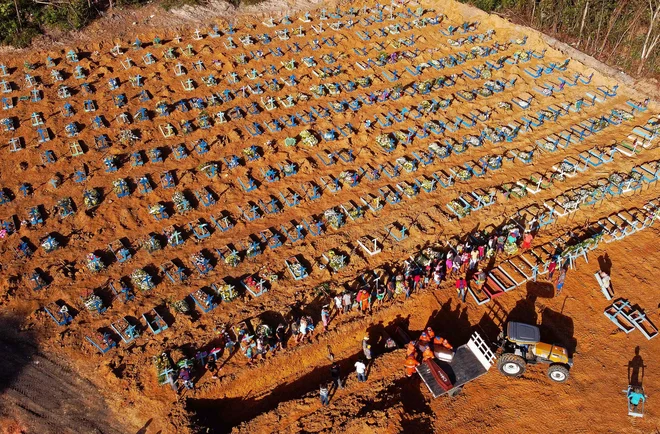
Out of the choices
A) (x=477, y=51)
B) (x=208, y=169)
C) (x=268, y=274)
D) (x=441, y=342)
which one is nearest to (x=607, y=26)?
(x=477, y=51)

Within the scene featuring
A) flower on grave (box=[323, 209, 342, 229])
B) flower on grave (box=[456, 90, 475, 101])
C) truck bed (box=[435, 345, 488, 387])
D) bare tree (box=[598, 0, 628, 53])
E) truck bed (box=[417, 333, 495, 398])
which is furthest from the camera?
bare tree (box=[598, 0, 628, 53])

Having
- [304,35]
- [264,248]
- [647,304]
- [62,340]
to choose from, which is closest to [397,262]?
[264,248]

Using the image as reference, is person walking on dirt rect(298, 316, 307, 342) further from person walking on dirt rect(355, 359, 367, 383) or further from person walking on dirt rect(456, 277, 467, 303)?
person walking on dirt rect(456, 277, 467, 303)

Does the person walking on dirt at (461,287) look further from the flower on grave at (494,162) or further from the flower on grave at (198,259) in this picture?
the flower on grave at (198,259)

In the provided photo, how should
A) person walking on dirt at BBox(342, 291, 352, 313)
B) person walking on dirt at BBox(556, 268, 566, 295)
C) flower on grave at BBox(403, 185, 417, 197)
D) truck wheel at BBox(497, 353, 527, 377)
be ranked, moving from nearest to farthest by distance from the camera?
truck wheel at BBox(497, 353, 527, 377), person walking on dirt at BBox(342, 291, 352, 313), person walking on dirt at BBox(556, 268, 566, 295), flower on grave at BBox(403, 185, 417, 197)

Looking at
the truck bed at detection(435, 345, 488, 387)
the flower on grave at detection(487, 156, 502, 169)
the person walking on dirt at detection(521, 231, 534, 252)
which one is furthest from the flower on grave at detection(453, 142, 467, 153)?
the truck bed at detection(435, 345, 488, 387)

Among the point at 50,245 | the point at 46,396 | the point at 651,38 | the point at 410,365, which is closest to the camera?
the point at 46,396

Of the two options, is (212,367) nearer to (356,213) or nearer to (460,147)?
(356,213)

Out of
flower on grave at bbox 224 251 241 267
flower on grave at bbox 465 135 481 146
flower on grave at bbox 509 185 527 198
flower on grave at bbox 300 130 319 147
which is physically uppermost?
flower on grave at bbox 465 135 481 146
